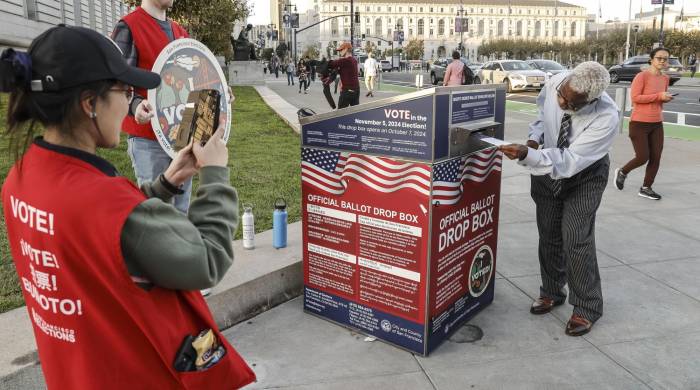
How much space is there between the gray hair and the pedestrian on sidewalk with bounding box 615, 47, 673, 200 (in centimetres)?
412

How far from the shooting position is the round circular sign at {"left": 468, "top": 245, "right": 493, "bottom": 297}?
11.9ft

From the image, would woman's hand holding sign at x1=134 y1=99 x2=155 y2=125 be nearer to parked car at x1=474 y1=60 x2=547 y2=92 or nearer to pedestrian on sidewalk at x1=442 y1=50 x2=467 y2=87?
Result: pedestrian on sidewalk at x1=442 y1=50 x2=467 y2=87

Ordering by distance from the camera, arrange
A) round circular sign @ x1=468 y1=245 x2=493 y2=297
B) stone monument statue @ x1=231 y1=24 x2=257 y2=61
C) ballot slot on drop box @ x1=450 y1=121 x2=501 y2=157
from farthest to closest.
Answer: stone monument statue @ x1=231 y1=24 x2=257 y2=61 < round circular sign @ x1=468 y1=245 x2=493 y2=297 < ballot slot on drop box @ x1=450 y1=121 x2=501 y2=157

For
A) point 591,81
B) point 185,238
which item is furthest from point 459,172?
point 185,238

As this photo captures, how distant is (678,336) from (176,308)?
315 centimetres

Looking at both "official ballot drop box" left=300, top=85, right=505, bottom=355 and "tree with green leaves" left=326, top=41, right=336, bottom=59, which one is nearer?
"official ballot drop box" left=300, top=85, right=505, bottom=355

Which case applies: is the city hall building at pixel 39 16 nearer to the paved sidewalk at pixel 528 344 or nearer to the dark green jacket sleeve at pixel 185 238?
the paved sidewalk at pixel 528 344

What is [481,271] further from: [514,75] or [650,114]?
[514,75]

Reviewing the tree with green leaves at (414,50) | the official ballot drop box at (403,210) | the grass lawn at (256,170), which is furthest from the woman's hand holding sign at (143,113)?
the tree with green leaves at (414,50)

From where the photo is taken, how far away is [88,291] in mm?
1354

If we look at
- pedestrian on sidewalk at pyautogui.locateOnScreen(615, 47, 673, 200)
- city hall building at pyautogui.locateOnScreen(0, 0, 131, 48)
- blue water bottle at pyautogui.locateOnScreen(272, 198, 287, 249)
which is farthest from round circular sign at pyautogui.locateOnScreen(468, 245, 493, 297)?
city hall building at pyautogui.locateOnScreen(0, 0, 131, 48)

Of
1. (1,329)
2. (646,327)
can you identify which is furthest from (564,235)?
(1,329)

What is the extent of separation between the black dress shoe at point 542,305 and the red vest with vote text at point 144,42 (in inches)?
101

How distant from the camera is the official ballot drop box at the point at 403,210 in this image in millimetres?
3053
